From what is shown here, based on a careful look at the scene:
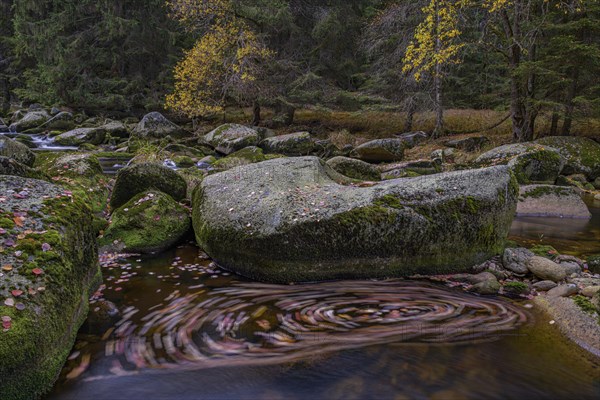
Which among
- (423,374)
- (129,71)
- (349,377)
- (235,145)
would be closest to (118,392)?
(349,377)

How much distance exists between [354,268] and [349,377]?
202 cm

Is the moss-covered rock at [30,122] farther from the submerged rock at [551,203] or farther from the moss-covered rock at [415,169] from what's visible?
the submerged rock at [551,203]

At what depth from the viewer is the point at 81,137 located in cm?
1989

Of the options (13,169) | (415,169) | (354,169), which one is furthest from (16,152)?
(415,169)

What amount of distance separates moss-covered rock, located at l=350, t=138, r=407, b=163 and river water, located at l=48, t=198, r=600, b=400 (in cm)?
Answer: 1132

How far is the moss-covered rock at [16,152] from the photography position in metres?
8.83

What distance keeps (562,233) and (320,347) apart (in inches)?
273

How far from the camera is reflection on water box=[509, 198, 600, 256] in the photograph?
7371mm

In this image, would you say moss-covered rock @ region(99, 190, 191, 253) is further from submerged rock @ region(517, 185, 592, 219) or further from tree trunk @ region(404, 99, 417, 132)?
tree trunk @ region(404, 99, 417, 132)

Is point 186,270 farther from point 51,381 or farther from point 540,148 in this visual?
point 540,148

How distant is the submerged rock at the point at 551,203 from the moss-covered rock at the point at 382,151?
6514mm

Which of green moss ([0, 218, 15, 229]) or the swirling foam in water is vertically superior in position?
green moss ([0, 218, 15, 229])

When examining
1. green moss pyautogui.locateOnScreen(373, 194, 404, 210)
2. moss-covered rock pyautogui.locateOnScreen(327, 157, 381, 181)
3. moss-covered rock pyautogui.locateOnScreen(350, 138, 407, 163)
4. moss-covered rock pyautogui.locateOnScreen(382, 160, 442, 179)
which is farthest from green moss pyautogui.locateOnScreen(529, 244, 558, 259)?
moss-covered rock pyautogui.locateOnScreen(350, 138, 407, 163)

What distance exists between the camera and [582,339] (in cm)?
389
